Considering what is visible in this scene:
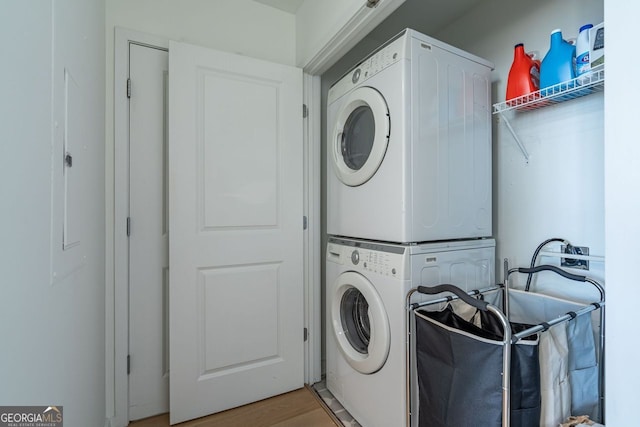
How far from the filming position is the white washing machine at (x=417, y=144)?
50.4 inches

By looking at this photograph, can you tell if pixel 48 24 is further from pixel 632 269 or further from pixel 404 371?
pixel 404 371

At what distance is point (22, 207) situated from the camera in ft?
1.84

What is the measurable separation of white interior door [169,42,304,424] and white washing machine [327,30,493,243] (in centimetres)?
45

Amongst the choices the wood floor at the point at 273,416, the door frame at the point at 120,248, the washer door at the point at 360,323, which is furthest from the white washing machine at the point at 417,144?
the door frame at the point at 120,248

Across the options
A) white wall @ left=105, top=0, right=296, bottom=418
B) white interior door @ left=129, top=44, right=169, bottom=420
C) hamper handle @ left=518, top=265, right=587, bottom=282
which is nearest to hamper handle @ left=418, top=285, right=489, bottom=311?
hamper handle @ left=518, top=265, right=587, bottom=282

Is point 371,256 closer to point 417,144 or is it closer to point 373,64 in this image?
point 417,144

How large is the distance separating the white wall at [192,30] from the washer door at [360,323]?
123 centimetres

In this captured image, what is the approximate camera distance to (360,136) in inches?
64.4

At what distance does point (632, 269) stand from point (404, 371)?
0.90 meters

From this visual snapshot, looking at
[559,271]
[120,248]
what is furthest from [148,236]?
[559,271]

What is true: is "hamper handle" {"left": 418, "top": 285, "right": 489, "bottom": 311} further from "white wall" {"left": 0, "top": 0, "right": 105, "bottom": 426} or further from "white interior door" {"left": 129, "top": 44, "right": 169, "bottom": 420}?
"white interior door" {"left": 129, "top": 44, "right": 169, "bottom": 420}

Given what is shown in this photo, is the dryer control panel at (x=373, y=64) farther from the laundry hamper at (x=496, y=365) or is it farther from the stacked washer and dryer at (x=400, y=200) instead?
the laundry hamper at (x=496, y=365)

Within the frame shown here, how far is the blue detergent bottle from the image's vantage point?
4.10ft

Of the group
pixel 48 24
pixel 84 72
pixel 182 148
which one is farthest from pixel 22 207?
pixel 182 148
